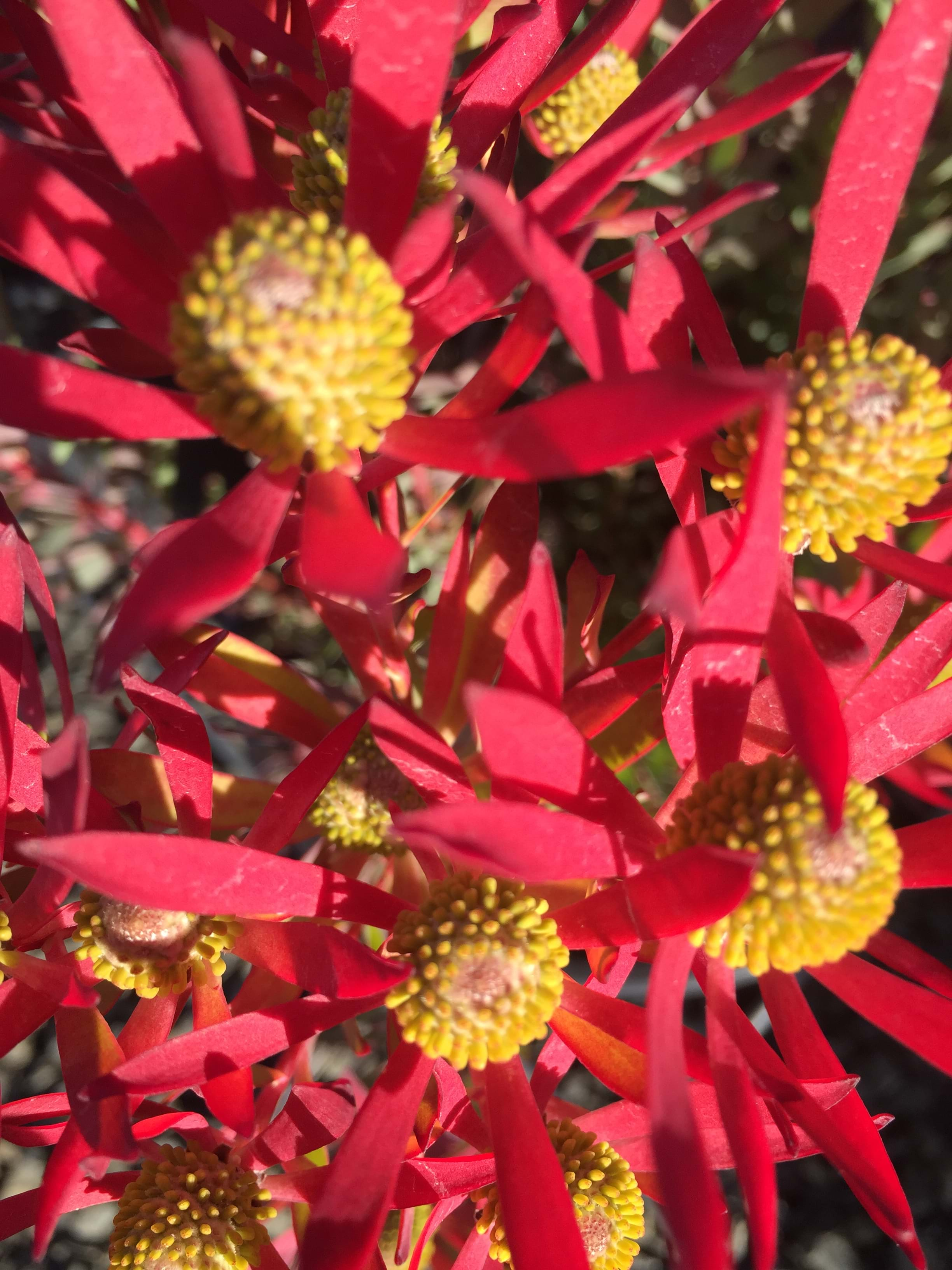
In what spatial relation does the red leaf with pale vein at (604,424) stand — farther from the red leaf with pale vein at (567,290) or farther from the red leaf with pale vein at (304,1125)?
the red leaf with pale vein at (304,1125)

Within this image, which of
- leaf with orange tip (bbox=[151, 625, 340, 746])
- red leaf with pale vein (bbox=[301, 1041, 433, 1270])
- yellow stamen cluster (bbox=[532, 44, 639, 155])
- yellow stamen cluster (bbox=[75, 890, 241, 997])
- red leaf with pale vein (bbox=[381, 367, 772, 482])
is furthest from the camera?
yellow stamen cluster (bbox=[532, 44, 639, 155])

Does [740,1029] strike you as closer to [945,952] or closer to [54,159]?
[54,159]

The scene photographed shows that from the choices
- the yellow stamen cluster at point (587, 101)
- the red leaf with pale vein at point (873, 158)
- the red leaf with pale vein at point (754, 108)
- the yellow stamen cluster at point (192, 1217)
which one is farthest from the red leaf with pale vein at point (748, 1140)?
the yellow stamen cluster at point (587, 101)

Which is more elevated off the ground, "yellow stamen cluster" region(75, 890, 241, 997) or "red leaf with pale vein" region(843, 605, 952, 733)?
"red leaf with pale vein" region(843, 605, 952, 733)

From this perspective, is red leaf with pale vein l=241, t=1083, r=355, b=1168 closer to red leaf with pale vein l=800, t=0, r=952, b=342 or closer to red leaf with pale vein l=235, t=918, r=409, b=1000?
red leaf with pale vein l=235, t=918, r=409, b=1000

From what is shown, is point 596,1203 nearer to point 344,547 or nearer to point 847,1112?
point 847,1112

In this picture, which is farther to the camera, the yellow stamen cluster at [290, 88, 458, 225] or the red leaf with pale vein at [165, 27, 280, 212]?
the yellow stamen cluster at [290, 88, 458, 225]

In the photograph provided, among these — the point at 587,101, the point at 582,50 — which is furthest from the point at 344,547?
the point at 587,101

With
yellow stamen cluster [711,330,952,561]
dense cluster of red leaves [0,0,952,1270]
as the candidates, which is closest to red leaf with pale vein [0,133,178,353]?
dense cluster of red leaves [0,0,952,1270]


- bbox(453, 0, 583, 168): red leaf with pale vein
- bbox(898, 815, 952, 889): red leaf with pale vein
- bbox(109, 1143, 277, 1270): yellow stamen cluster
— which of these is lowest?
bbox(109, 1143, 277, 1270): yellow stamen cluster

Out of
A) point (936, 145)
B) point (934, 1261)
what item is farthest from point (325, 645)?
point (934, 1261)
